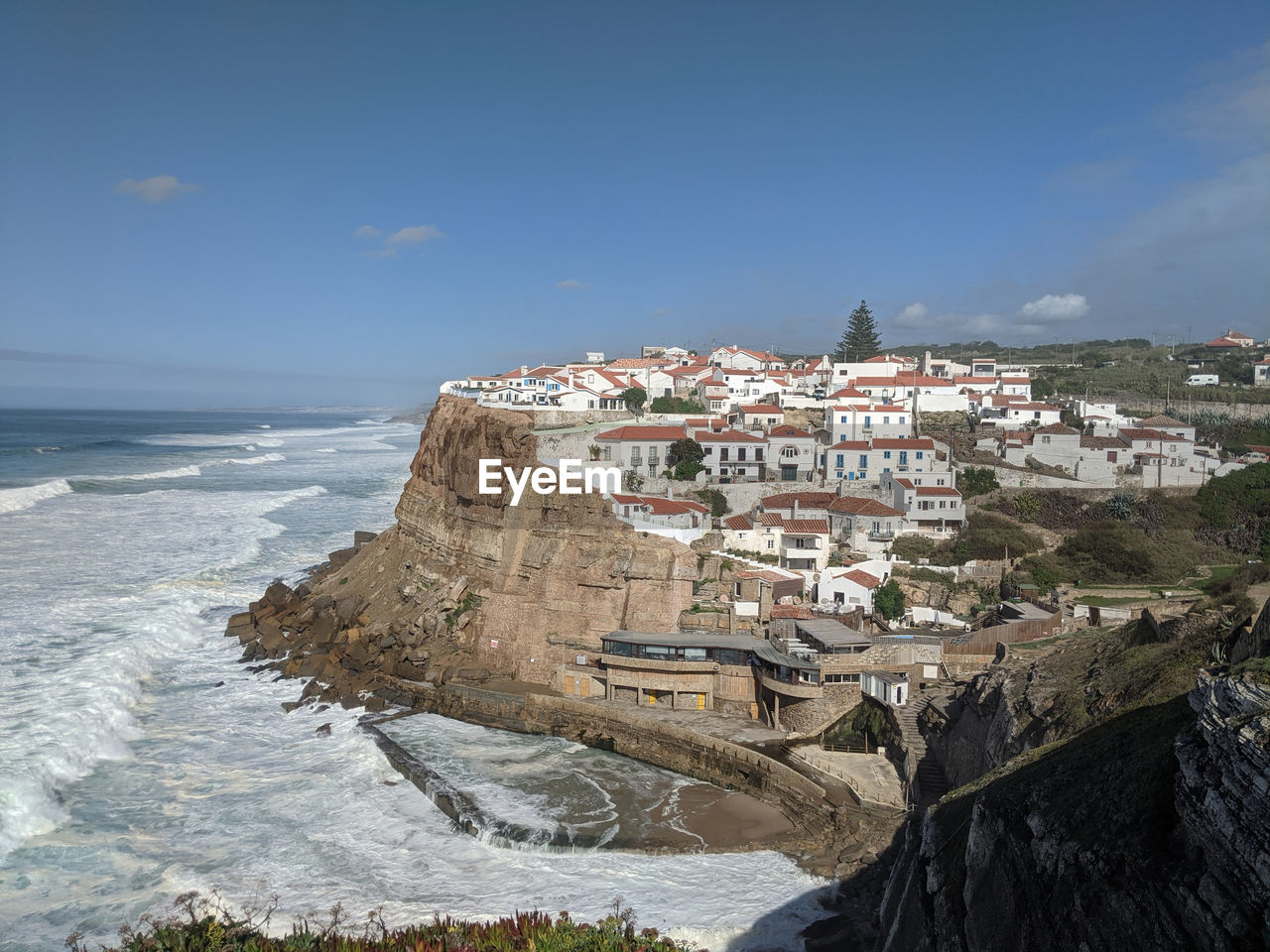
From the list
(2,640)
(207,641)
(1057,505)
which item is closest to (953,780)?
(1057,505)

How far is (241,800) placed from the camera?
15055 mm

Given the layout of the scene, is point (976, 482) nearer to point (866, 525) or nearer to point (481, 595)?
point (866, 525)

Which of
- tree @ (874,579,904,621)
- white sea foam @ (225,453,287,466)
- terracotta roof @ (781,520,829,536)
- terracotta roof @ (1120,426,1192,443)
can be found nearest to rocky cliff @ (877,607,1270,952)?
tree @ (874,579,904,621)

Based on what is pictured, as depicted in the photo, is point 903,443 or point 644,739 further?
point 903,443

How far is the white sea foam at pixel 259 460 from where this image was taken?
65.1 m

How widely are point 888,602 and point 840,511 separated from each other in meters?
5.33

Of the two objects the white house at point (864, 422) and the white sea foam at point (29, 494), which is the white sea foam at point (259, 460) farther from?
the white house at point (864, 422)

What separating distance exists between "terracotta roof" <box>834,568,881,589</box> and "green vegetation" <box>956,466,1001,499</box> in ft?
28.3

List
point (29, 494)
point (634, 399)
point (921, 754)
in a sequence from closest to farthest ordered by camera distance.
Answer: point (921, 754) → point (634, 399) → point (29, 494)

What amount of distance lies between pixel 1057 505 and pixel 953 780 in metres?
17.1

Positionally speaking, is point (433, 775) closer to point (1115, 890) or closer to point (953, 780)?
point (953, 780)

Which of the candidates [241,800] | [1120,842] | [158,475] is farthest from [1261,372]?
[158,475]

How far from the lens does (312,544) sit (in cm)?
3516

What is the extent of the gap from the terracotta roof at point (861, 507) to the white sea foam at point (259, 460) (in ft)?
173
